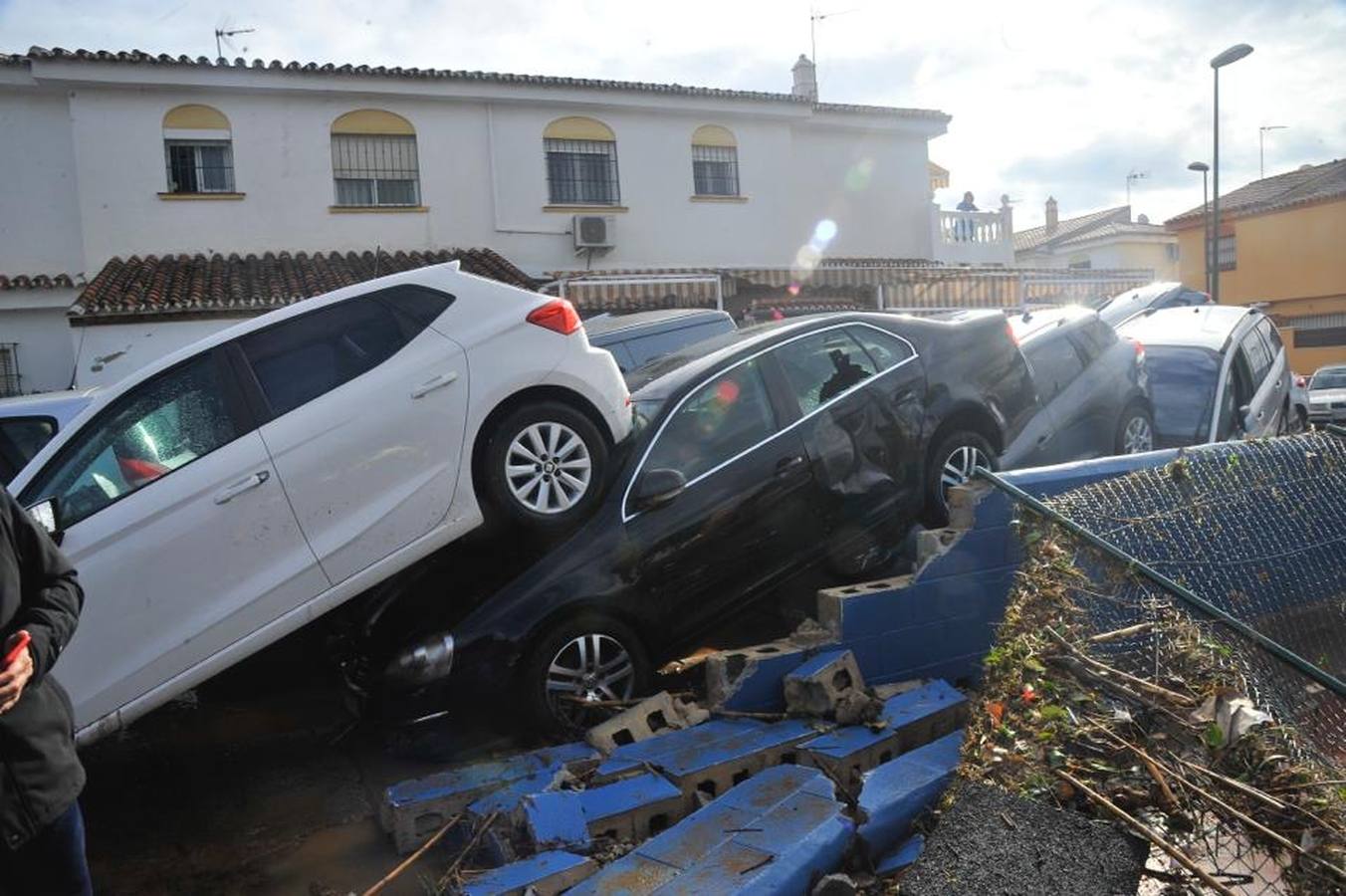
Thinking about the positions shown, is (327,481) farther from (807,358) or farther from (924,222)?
(924,222)

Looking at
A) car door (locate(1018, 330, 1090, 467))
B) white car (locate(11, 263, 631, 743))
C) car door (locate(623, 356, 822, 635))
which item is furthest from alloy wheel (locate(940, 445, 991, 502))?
white car (locate(11, 263, 631, 743))

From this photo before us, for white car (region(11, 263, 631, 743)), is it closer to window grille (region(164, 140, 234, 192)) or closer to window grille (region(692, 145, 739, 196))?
window grille (region(164, 140, 234, 192))

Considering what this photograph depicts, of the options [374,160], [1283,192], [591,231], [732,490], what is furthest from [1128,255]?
[732,490]

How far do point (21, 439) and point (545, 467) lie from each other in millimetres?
3555

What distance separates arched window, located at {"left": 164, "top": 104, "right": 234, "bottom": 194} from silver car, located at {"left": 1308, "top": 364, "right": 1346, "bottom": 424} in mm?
19562

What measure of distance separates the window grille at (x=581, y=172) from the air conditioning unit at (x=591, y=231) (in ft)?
2.32

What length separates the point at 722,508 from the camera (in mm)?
4828

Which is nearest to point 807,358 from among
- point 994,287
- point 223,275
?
point 223,275

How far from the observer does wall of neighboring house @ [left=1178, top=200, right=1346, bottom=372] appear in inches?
1234

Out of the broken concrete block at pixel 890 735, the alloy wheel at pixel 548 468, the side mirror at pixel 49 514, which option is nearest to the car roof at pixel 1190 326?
the broken concrete block at pixel 890 735

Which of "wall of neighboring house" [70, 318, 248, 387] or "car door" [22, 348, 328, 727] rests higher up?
"wall of neighboring house" [70, 318, 248, 387]

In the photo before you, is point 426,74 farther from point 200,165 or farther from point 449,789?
point 449,789

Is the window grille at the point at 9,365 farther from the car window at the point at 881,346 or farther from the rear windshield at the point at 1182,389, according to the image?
the rear windshield at the point at 1182,389

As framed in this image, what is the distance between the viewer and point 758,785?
3523mm
